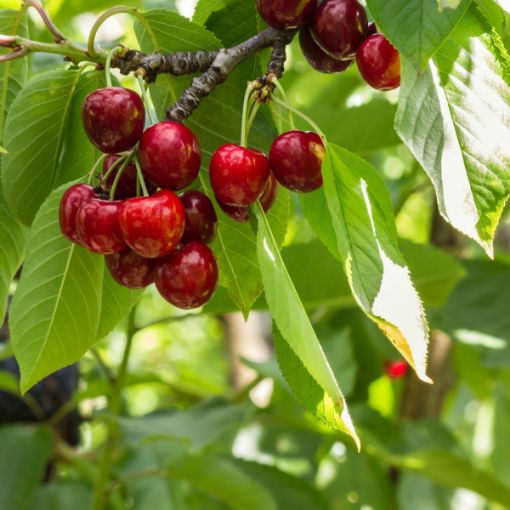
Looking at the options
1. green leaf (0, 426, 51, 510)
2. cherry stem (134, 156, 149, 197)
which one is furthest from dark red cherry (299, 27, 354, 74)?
green leaf (0, 426, 51, 510)

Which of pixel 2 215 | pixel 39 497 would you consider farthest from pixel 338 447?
pixel 2 215

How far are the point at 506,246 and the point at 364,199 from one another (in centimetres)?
213

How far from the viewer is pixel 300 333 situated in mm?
771

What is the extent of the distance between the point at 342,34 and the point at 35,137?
36 centimetres

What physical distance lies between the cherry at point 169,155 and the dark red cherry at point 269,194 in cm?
8

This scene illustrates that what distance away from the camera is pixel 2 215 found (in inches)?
42.4

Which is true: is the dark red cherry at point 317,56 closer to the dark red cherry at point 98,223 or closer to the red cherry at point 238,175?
the red cherry at point 238,175

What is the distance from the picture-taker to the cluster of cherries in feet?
2.96

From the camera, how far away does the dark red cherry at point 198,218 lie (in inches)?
36.0

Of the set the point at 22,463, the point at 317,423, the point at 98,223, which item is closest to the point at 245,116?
the point at 98,223

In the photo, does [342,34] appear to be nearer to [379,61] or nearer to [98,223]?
[379,61]

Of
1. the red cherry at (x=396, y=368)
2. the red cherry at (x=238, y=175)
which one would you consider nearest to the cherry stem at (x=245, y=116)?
the red cherry at (x=238, y=175)

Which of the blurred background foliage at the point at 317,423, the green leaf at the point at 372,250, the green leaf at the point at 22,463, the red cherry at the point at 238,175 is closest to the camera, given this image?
the green leaf at the point at 372,250

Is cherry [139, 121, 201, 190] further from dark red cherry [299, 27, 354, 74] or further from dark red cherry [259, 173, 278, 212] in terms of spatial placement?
dark red cherry [299, 27, 354, 74]
